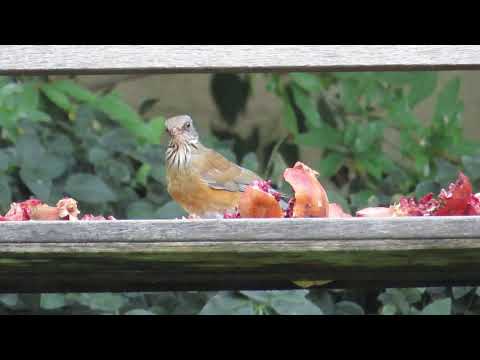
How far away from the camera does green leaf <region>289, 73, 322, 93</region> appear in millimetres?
4414

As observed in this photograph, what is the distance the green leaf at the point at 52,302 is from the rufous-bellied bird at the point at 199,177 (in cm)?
45

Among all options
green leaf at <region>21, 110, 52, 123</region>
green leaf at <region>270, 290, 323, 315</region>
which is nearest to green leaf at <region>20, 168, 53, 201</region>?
green leaf at <region>21, 110, 52, 123</region>

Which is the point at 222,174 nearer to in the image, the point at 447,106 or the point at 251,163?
the point at 251,163

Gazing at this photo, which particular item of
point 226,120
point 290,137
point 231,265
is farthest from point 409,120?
point 231,265

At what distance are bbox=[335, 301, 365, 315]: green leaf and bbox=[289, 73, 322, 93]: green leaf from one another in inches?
33.5

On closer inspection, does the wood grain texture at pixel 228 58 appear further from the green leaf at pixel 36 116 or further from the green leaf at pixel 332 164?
the green leaf at pixel 332 164

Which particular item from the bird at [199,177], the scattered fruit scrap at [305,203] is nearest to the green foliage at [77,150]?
the bird at [199,177]

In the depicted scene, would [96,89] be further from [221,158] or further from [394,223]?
[394,223]

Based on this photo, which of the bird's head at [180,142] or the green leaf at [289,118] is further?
the green leaf at [289,118]

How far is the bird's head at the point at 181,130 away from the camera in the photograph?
3.95 meters

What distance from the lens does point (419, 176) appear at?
4.40 metres

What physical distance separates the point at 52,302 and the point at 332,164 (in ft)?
3.71

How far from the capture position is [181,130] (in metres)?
3.97

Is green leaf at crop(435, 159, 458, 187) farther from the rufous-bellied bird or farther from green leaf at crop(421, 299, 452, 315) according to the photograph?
the rufous-bellied bird
